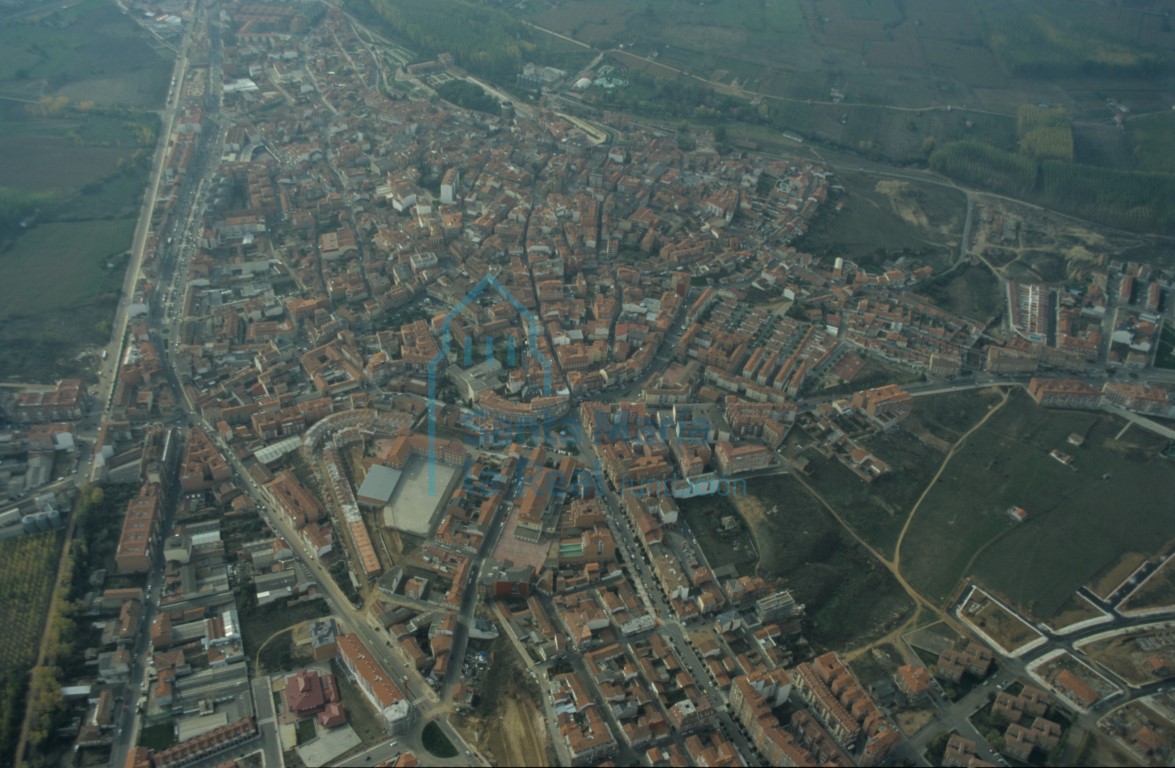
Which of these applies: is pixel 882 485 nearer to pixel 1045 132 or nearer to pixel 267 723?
pixel 267 723

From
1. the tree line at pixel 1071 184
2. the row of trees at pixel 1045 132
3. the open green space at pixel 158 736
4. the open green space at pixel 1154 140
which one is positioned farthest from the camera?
the row of trees at pixel 1045 132

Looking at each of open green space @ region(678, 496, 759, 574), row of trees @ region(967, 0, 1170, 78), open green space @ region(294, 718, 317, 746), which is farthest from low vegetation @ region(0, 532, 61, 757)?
row of trees @ region(967, 0, 1170, 78)

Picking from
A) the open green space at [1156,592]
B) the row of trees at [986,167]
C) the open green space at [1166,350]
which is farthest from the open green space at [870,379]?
the row of trees at [986,167]

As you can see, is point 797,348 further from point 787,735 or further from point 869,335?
point 787,735

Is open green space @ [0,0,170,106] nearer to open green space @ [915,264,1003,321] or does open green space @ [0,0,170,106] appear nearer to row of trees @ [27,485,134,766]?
row of trees @ [27,485,134,766]

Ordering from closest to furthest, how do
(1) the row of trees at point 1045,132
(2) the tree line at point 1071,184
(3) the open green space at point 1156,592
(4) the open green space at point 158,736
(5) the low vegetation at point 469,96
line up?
(4) the open green space at point 158,736
(3) the open green space at point 1156,592
(2) the tree line at point 1071,184
(1) the row of trees at point 1045,132
(5) the low vegetation at point 469,96

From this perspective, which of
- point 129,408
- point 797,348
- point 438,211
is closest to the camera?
point 129,408

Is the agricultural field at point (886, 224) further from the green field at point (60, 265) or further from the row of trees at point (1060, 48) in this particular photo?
the green field at point (60, 265)

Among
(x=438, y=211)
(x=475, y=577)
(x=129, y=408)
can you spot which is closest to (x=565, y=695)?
(x=475, y=577)

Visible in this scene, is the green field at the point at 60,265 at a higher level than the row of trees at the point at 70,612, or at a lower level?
higher
